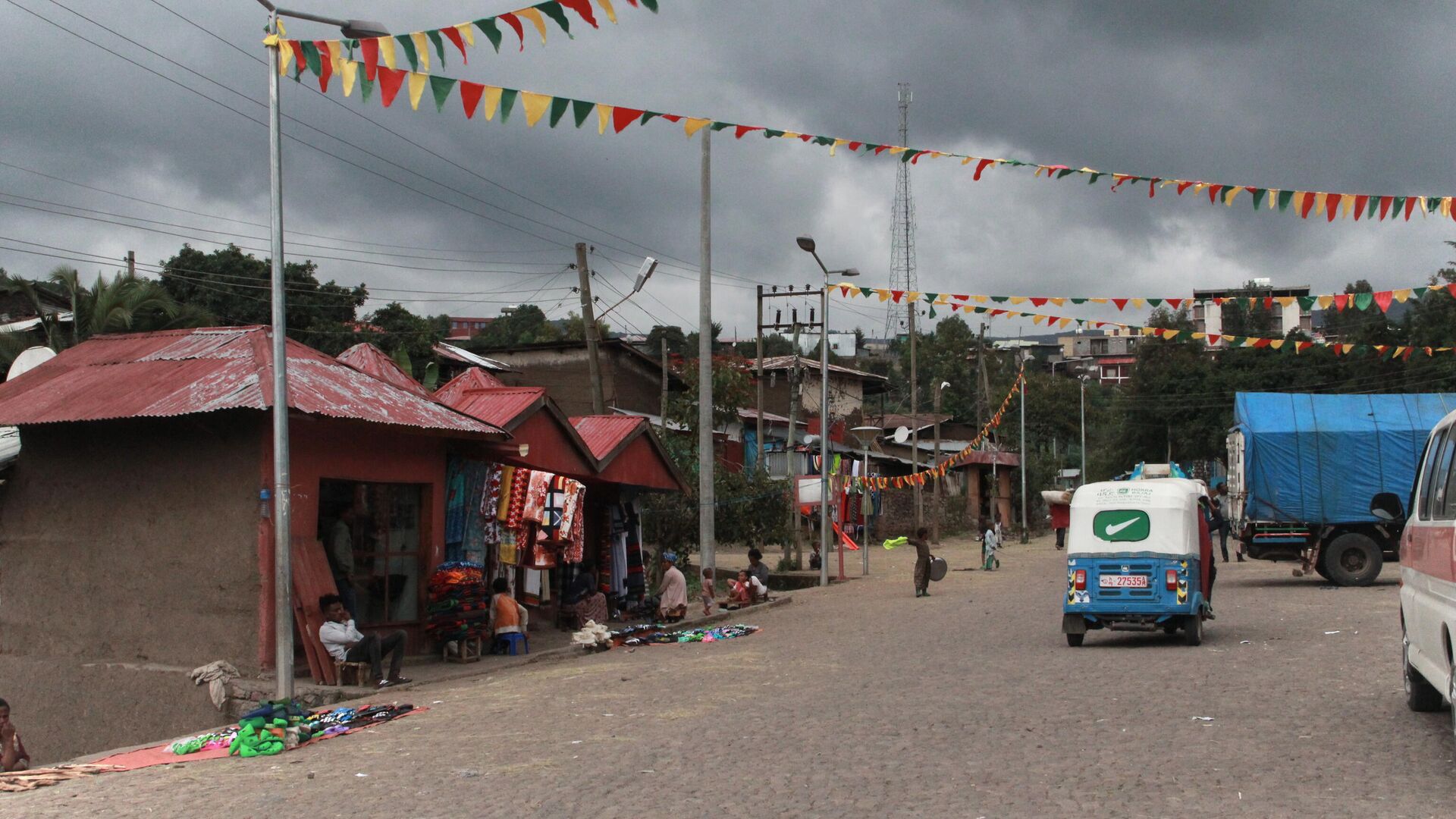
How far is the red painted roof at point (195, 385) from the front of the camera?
45.4ft

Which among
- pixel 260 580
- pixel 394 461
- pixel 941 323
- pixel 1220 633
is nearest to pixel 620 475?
pixel 394 461

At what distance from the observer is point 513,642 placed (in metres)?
17.4

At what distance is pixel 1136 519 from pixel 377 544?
9783mm

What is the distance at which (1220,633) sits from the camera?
56.8 ft

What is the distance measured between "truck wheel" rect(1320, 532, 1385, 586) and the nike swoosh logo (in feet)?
34.7

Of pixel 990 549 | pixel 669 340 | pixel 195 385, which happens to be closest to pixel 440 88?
pixel 195 385

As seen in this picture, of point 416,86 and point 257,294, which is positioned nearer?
point 416,86

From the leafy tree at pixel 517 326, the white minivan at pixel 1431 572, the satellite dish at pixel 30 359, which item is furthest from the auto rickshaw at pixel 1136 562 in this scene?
the leafy tree at pixel 517 326

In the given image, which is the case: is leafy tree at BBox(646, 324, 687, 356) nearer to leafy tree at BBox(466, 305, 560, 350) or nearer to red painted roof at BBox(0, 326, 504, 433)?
leafy tree at BBox(466, 305, 560, 350)

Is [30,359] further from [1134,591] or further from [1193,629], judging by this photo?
[1193,629]

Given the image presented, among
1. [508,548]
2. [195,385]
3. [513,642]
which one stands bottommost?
[513,642]

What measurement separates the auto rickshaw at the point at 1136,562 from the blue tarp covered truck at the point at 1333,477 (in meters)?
8.95

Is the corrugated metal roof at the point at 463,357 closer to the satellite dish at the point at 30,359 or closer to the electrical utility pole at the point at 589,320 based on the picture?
the electrical utility pole at the point at 589,320

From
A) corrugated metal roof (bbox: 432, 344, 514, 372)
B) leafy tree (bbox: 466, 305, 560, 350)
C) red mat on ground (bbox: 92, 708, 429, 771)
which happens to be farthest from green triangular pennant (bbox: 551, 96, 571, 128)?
leafy tree (bbox: 466, 305, 560, 350)
